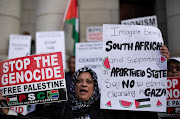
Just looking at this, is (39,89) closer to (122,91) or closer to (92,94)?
(92,94)

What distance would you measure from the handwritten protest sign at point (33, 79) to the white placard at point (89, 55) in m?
1.80

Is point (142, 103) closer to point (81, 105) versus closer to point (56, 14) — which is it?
point (81, 105)

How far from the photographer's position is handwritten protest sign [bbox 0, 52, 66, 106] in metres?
2.43

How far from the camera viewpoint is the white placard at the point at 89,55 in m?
4.28

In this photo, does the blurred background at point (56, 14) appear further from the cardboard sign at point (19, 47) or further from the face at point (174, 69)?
the face at point (174, 69)

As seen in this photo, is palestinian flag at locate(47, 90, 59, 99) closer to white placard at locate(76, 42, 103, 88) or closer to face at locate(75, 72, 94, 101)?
face at locate(75, 72, 94, 101)

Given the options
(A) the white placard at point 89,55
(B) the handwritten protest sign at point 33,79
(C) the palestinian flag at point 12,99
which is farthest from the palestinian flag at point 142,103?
(A) the white placard at point 89,55

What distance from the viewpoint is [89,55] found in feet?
14.3

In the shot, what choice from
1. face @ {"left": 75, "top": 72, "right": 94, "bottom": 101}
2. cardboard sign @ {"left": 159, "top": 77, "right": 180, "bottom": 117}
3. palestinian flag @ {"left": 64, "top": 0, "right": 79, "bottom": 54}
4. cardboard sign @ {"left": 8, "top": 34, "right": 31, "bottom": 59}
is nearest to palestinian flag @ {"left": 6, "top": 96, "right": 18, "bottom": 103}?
face @ {"left": 75, "top": 72, "right": 94, "bottom": 101}

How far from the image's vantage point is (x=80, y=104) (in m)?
2.65

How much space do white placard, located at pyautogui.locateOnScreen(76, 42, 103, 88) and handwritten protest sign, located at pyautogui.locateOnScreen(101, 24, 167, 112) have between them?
178cm

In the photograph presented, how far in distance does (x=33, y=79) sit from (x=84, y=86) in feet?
2.09

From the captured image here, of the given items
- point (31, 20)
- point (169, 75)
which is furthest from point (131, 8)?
point (169, 75)

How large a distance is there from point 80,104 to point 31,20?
5.33 metres
